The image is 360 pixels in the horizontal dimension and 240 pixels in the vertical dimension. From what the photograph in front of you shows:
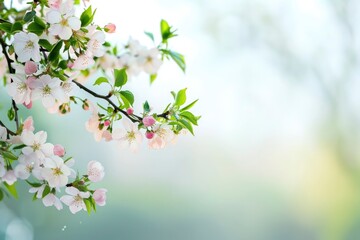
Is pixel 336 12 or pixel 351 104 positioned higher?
pixel 336 12

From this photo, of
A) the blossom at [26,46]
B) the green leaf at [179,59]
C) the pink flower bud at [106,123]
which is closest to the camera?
the blossom at [26,46]

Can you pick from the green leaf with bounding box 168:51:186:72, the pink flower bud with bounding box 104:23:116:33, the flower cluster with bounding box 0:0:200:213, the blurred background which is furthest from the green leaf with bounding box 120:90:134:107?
the blurred background

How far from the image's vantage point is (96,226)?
365 cm

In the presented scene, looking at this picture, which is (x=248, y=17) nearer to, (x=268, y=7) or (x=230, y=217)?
(x=268, y=7)

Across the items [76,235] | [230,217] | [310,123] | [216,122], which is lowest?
[76,235]

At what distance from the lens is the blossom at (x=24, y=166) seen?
78 centimetres

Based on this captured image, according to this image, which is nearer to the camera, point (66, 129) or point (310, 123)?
point (66, 129)

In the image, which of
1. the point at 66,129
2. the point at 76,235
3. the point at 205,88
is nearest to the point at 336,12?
the point at 205,88

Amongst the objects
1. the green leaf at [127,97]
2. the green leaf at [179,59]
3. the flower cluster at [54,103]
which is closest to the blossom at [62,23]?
the flower cluster at [54,103]

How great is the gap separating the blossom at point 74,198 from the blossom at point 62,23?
19 cm

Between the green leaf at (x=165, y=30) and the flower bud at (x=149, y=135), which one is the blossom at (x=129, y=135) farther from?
the green leaf at (x=165, y=30)

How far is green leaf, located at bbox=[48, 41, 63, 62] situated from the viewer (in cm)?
76

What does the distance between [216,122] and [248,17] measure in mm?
687

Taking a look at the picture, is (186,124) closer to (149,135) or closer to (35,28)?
(149,135)
